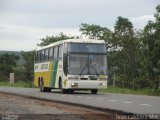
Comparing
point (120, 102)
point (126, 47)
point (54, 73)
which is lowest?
point (120, 102)

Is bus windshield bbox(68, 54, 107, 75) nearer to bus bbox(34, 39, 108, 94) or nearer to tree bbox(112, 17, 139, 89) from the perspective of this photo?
bus bbox(34, 39, 108, 94)

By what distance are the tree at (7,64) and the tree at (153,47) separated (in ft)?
227

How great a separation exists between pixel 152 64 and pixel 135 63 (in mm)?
25994

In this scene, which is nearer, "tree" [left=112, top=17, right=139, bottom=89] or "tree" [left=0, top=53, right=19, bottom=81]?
"tree" [left=112, top=17, right=139, bottom=89]

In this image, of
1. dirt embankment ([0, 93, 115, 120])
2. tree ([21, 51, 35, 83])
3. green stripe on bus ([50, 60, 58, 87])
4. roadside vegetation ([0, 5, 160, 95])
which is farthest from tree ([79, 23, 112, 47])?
dirt embankment ([0, 93, 115, 120])

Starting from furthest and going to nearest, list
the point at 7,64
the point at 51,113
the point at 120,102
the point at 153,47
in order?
the point at 7,64
the point at 153,47
the point at 120,102
the point at 51,113

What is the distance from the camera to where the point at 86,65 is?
34281 mm

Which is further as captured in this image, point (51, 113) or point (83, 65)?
point (83, 65)

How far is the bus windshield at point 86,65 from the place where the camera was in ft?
112

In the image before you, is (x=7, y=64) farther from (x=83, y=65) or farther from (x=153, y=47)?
(x=83, y=65)

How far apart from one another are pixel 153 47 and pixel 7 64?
82.2 m

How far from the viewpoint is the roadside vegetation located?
46031mm

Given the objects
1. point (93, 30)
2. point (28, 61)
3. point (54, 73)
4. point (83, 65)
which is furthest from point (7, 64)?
point (83, 65)

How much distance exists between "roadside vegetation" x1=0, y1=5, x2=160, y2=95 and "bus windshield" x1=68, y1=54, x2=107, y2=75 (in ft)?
20.8
